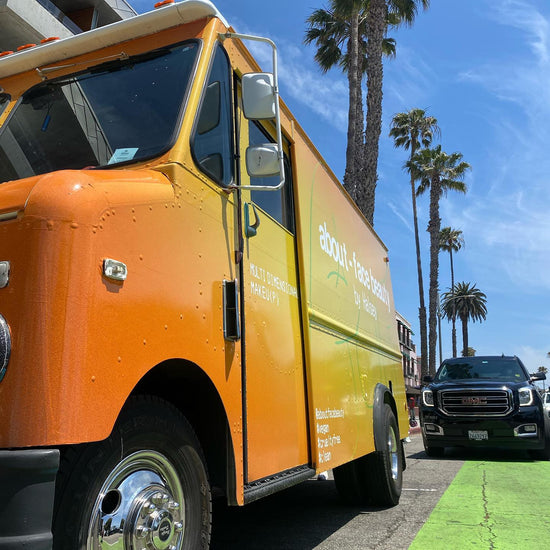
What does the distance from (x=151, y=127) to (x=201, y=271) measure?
31.3 inches

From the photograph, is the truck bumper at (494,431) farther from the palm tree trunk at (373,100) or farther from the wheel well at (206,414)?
the wheel well at (206,414)

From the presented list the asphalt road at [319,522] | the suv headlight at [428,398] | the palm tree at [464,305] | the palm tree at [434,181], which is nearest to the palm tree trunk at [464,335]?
the palm tree at [464,305]

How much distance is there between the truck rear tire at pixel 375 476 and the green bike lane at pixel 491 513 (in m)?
0.50

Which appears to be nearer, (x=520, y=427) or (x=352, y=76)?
(x=520, y=427)

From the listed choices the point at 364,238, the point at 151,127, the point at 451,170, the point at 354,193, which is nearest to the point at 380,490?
the point at 364,238

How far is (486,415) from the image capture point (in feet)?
35.0

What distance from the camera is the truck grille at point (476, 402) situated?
10.6 metres

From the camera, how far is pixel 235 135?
11.0ft

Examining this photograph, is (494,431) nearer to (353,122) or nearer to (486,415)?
(486,415)

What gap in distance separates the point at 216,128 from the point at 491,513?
185 inches

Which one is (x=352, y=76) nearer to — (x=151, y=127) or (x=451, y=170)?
(x=151, y=127)

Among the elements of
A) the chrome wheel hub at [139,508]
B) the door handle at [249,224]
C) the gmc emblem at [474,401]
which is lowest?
the gmc emblem at [474,401]

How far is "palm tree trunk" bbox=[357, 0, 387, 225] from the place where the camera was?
15.2m

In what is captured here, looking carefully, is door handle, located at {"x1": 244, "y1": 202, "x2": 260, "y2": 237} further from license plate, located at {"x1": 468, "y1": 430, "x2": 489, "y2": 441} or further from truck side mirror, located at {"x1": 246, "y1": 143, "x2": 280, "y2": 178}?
license plate, located at {"x1": 468, "y1": 430, "x2": 489, "y2": 441}
